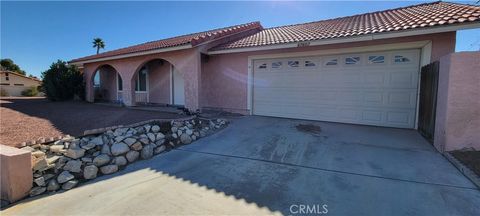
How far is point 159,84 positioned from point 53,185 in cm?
887

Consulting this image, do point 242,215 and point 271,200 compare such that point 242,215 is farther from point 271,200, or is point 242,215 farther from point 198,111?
point 198,111

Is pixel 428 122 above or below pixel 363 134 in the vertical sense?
above

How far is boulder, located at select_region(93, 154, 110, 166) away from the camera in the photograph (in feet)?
14.4

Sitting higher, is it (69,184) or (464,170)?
(464,170)

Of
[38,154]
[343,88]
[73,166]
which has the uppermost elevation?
[343,88]

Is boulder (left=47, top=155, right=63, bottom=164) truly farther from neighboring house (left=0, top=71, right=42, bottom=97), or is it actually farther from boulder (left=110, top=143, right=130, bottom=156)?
neighboring house (left=0, top=71, right=42, bottom=97)

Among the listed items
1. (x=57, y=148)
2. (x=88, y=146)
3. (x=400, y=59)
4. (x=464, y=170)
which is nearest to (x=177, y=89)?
(x=88, y=146)

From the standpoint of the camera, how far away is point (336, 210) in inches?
109

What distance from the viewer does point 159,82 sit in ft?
39.7

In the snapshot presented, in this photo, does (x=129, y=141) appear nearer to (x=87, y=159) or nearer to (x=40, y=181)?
(x=87, y=159)

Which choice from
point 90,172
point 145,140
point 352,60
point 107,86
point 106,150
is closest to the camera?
point 90,172

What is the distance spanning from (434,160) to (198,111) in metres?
7.15

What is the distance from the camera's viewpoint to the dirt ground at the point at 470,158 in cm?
367

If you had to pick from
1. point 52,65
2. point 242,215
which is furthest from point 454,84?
point 52,65
